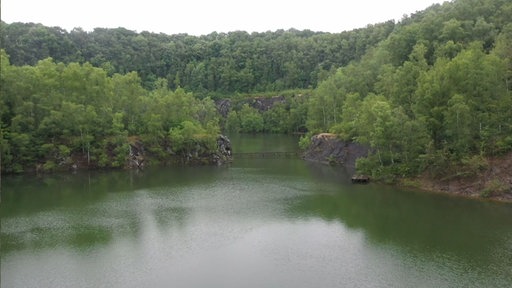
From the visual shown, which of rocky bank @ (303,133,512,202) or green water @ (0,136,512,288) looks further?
rocky bank @ (303,133,512,202)

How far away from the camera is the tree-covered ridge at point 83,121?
80562 millimetres

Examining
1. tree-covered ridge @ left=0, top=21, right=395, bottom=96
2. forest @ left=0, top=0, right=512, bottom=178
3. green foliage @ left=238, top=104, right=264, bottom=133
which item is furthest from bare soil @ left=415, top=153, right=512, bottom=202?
tree-covered ridge @ left=0, top=21, right=395, bottom=96

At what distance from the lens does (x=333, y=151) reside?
89.9m

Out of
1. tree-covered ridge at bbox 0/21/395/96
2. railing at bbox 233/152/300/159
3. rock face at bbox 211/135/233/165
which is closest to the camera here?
rock face at bbox 211/135/233/165

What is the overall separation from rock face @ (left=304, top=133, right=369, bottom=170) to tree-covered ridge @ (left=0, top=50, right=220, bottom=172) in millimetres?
19708

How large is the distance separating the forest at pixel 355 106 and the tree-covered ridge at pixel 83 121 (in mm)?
197

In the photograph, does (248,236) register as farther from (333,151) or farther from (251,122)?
(251,122)

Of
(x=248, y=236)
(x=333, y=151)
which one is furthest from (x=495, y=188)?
(x=333, y=151)

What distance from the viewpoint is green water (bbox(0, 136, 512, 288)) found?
1320 inches

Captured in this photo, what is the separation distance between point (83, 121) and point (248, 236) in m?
51.6

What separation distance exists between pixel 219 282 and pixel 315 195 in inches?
1176

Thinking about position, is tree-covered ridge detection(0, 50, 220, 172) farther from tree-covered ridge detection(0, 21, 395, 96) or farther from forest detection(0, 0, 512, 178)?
tree-covered ridge detection(0, 21, 395, 96)

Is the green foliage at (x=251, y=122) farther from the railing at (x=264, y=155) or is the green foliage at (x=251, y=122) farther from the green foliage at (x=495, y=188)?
the green foliage at (x=495, y=188)

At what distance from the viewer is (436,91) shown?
210 ft
